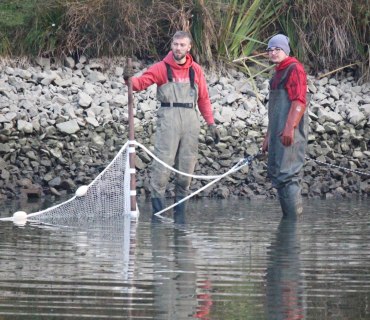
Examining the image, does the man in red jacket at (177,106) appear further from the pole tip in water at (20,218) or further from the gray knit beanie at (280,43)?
the pole tip in water at (20,218)

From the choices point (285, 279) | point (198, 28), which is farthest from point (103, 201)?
point (198, 28)

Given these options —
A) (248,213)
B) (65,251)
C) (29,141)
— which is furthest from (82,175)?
(65,251)

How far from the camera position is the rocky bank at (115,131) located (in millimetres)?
18609

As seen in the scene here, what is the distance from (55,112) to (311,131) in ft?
12.2

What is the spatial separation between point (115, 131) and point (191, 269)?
31.0ft

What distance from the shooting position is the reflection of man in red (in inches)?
323

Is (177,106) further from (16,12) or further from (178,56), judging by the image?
(16,12)

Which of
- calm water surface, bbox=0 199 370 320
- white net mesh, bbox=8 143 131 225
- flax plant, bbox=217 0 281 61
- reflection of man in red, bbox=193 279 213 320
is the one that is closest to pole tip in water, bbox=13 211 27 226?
calm water surface, bbox=0 199 370 320

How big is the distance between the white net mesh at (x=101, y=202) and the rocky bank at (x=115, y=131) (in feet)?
9.66

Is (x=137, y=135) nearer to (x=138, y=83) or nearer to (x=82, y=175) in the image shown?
(x=82, y=175)

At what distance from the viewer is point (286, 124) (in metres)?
14.6

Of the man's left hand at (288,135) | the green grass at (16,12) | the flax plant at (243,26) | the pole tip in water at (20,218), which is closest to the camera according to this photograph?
the pole tip in water at (20,218)

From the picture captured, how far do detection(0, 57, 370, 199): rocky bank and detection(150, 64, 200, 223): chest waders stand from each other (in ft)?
9.57

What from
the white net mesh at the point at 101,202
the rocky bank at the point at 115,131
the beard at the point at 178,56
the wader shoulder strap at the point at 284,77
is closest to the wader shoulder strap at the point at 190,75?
the beard at the point at 178,56
